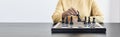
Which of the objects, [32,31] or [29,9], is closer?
[32,31]

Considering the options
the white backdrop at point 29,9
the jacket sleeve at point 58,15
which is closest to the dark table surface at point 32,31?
the jacket sleeve at point 58,15

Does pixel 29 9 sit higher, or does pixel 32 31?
pixel 29 9

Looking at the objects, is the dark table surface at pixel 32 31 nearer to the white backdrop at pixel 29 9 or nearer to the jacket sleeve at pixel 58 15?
the jacket sleeve at pixel 58 15

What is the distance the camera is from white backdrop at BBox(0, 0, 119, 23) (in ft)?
15.2

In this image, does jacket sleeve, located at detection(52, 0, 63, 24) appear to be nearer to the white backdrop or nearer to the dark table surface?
the dark table surface

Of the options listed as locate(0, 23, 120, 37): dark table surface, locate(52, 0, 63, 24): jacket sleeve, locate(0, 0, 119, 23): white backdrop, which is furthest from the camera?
locate(0, 0, 119, 23): white backdrop

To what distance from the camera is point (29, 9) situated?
4.66m

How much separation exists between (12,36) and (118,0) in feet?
11.9

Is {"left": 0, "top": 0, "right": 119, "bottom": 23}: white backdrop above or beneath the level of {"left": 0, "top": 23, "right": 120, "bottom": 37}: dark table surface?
above

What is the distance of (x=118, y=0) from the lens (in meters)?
4.69

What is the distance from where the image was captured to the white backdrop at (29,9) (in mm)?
4629

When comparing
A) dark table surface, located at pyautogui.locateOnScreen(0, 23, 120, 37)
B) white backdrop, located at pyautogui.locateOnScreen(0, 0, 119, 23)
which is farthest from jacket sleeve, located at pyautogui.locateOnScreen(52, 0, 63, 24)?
white backdrop, located at pyautogui.locateOnScreen(0, 0, 119, 23)

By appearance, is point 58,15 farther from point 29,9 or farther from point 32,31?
point 29,9

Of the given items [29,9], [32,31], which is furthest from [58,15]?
[29,9]
